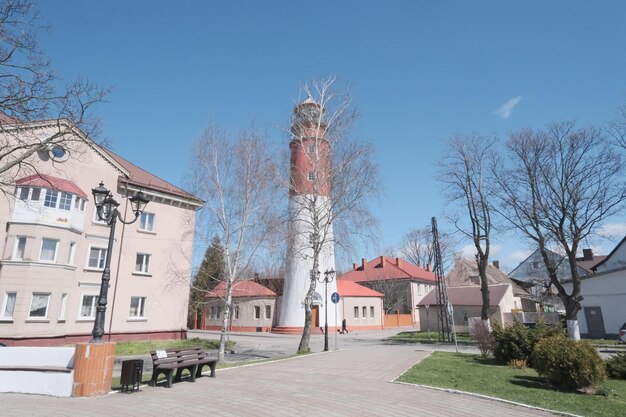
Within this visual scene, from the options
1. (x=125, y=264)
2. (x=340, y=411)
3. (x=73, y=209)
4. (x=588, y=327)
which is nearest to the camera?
(x=340, y=411)

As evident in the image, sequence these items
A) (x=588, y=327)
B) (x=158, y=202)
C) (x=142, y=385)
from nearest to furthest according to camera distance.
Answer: (x=142, y=385)
(x=158, y=202)
(x=588, y=327)

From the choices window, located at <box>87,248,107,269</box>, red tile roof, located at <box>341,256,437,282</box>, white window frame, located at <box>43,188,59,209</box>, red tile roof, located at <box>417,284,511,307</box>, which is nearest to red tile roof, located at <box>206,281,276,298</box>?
red tile roof, located at <box>417,284,511,307</box>

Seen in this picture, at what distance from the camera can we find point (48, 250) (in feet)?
71.6

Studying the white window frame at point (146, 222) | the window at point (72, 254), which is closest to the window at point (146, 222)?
the white window frame at point (146, 222)

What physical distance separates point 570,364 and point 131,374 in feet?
34.7

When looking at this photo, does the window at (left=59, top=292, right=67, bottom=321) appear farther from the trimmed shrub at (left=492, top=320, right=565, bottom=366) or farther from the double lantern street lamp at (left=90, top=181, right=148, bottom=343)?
the trimmed shrub at (left=492, top=320, right=565, bottom=366)

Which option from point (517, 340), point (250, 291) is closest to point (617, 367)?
point (517, 340)

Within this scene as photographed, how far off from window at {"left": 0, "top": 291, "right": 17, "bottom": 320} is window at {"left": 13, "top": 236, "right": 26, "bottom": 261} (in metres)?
1.90

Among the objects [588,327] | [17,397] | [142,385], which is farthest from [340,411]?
[588,327]

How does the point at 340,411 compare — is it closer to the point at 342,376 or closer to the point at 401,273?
the point at 342,376

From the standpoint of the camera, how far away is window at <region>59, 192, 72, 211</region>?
73.4 ft

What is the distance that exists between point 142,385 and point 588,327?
35.5 meters

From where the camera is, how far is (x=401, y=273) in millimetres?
54875

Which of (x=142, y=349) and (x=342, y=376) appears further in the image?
(x=142, y=349)
